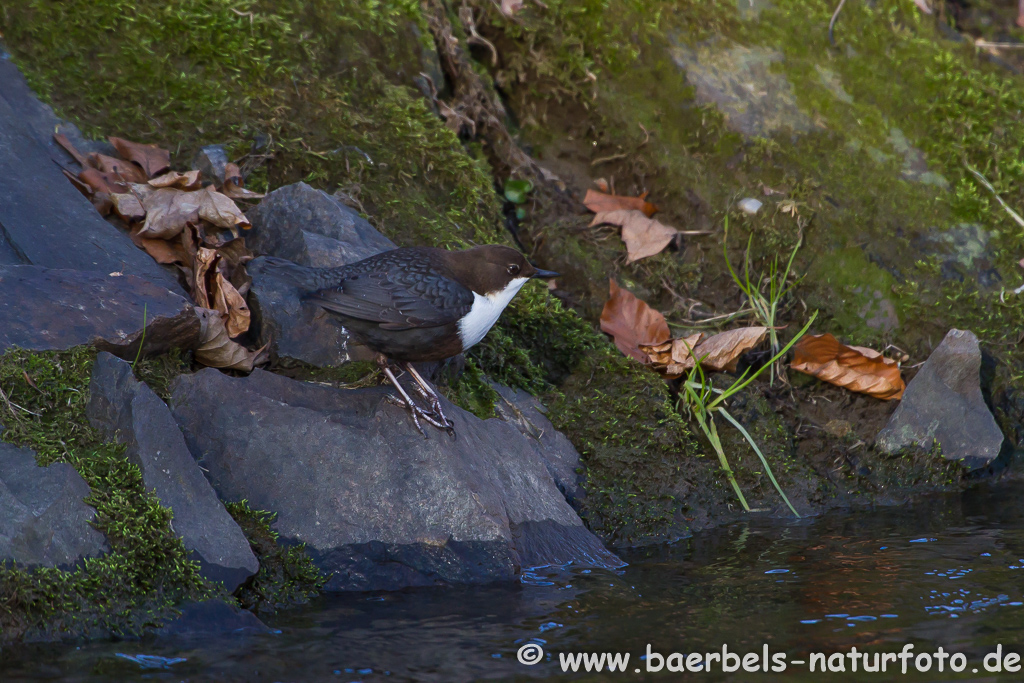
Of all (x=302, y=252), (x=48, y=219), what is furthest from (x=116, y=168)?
(x=302, y=252)

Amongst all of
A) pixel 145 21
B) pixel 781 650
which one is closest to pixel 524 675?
pixel 781 650

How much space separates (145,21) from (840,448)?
482cm

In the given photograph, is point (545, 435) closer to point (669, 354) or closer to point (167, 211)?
point (669, 354)

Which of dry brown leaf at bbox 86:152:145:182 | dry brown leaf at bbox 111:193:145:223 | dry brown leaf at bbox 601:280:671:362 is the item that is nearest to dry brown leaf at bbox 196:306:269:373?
dry brown leaf at bbox 111:193:145:223

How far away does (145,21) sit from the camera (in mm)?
5652

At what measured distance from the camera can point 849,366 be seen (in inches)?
215

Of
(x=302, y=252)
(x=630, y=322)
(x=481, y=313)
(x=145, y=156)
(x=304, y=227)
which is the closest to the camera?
(x=481, y=313)

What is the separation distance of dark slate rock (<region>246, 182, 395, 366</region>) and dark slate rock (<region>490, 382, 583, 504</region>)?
836mm

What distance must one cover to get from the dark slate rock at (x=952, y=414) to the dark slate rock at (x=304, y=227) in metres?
3.02

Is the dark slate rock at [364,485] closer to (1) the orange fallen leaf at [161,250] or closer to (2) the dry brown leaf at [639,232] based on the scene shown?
(1) the orange fallen leaf at [161,250]

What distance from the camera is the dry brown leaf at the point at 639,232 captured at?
604 centimetres

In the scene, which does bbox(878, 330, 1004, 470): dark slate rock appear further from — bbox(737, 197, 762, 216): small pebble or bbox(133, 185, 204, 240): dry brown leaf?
bbox(133, 185, 204, 240): dry brown leaf

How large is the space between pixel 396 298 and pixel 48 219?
1.83 meters

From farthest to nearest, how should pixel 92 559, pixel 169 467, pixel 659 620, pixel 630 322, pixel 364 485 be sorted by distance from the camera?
pixel 630 322 → pixel 364 485 → pixel 169 467 → pixel 659 620 → pixel 92 559
